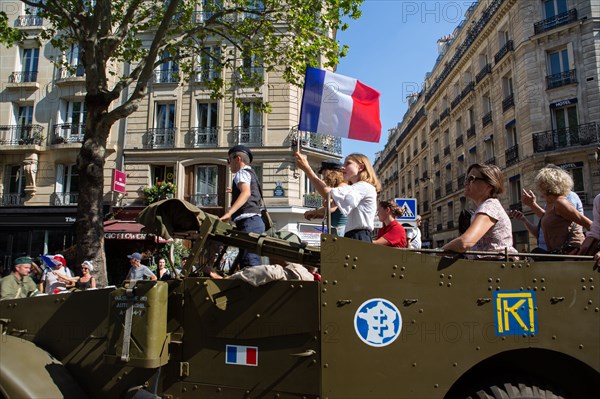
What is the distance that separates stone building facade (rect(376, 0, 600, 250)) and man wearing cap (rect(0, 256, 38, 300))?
18915 millimetres

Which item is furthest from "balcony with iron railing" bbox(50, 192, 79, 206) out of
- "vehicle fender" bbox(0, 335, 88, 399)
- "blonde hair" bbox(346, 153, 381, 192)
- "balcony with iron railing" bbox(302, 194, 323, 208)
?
"blonde hair" bbox(346, 153, 381, 192)

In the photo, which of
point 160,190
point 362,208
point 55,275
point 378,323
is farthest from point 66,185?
point 378,323

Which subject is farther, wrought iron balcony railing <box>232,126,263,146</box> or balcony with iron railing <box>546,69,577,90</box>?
balcony with iron railing <box>546,69,577,90</box>

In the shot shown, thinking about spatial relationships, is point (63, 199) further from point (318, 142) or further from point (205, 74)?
point (318, 142)

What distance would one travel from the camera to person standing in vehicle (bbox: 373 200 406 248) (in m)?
4.79

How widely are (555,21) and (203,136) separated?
70.7 feet

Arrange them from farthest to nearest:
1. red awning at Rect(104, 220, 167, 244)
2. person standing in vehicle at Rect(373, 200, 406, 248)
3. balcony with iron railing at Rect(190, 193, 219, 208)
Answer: balcony with iron railing at Rect(190, 193, 219, 208) < red awning at Rect(104, 220, 167, 244) < person standing in vehicle at Rect(373, 200, 406, 248)

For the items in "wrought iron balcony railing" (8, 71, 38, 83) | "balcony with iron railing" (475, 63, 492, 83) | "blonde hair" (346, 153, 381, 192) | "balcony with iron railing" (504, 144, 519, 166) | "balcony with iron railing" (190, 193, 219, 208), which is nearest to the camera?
"blonde hair" (346, 153, 381, 192)

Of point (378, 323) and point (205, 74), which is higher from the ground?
point (205, 74)

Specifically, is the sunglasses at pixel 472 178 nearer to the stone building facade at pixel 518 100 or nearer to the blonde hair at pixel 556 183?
the blonde hair at pixel 556 183

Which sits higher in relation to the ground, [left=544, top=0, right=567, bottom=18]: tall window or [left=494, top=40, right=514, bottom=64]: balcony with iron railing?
[left=544, top=0, right=567, bottom=18]: tall window

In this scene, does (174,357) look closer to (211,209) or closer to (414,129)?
(211,209)

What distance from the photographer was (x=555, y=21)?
26625mm

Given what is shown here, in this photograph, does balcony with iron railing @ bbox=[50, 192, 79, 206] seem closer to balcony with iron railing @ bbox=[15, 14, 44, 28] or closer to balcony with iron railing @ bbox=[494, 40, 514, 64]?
balcony with iron railing @ bbox=[15, 14, 44, 28]
